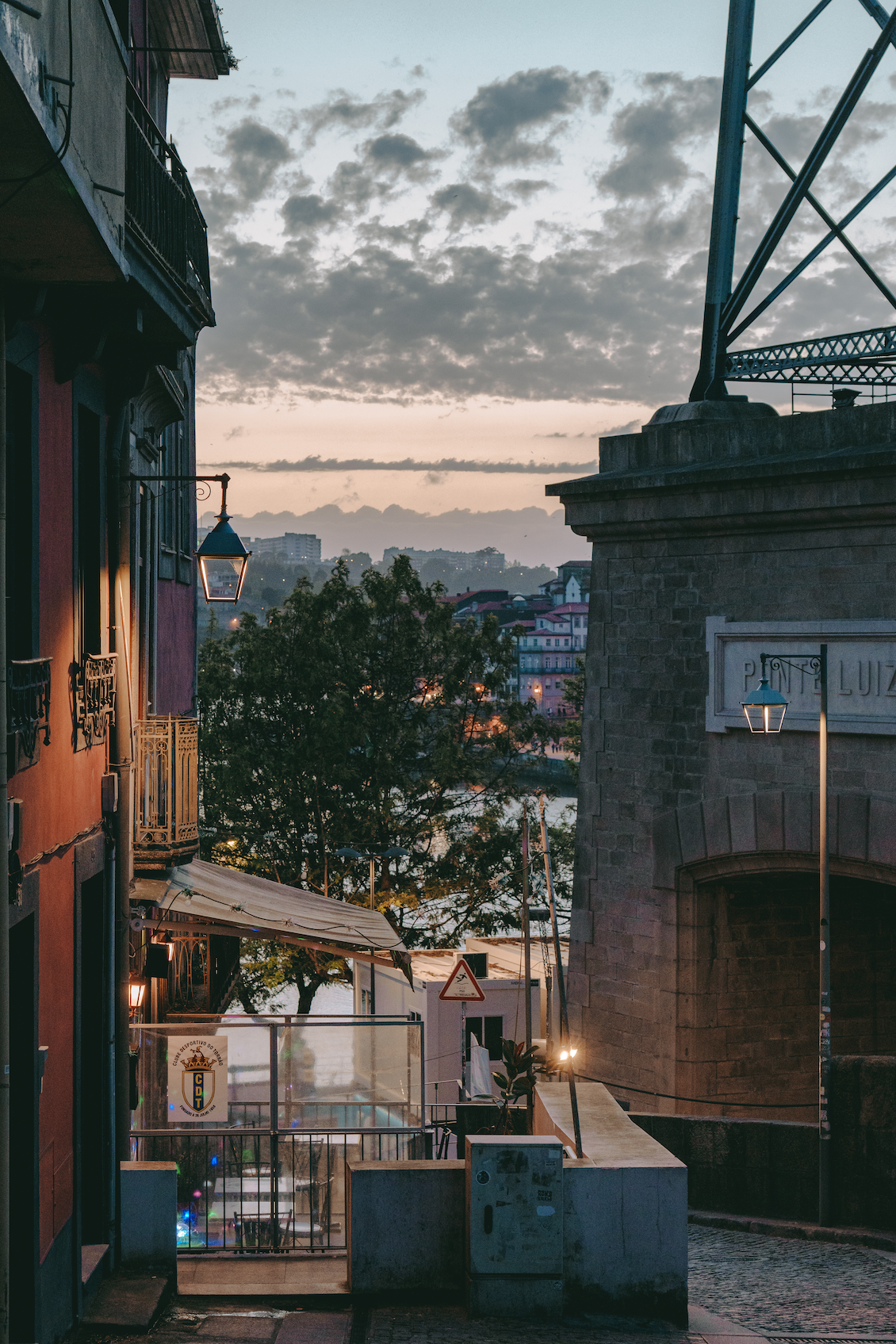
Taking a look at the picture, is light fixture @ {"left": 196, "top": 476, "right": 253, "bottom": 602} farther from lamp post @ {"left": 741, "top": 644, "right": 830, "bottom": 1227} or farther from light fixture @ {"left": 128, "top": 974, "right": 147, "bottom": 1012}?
lamp post @ {"left": 741, "top": 644, "right": 830, "bottom": 1227}

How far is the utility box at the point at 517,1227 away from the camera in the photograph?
8.84 m

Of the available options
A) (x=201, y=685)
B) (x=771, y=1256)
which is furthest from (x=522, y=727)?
(x=771, y=1256)

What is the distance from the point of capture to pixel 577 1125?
360 inches

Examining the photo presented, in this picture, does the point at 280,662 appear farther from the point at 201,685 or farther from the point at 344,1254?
the point at 344,1254

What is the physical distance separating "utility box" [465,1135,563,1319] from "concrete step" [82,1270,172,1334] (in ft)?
6.77

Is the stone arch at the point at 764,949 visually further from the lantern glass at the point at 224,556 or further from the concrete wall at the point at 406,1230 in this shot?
the lantern glass at the point at 224,556

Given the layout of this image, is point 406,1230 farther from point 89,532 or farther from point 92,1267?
point 89,532

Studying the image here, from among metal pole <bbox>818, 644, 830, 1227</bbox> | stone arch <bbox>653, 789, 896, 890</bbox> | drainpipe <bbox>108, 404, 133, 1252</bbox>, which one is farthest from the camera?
stone arch <bbox>653, 789, 896, 890</bbox>

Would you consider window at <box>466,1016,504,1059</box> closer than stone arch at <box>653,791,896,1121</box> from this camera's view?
No

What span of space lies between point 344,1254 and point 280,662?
2225 centimetres

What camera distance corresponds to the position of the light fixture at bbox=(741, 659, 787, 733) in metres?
13.4

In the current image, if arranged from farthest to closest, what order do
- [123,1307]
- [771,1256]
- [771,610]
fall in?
[771,610], [771,1256], [123,1307]

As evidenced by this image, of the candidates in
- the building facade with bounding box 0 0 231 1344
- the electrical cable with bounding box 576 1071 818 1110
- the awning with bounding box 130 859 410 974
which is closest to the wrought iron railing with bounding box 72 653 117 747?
the building facade with bounding box 0 0 231 1344

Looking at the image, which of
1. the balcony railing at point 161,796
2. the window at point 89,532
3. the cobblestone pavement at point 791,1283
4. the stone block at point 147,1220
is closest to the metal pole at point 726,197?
the balcony railing at point 161,796
